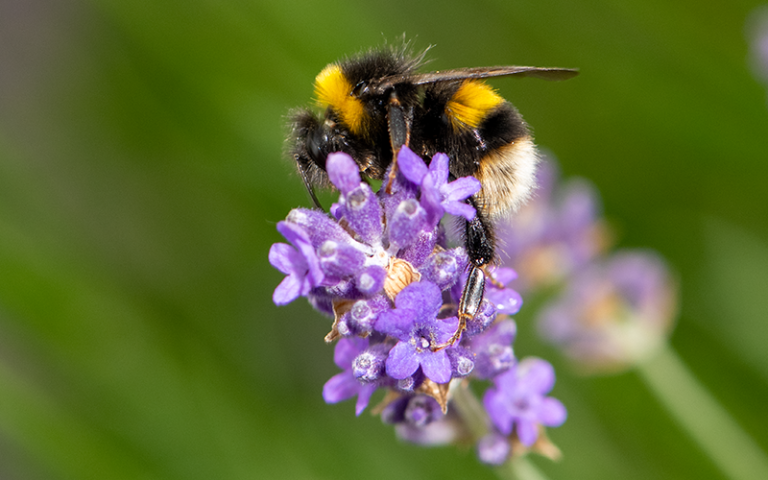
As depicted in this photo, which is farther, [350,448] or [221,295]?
[221,295]

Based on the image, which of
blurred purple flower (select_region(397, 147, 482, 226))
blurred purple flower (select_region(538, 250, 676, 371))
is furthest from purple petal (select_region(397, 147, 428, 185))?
blurred purple flower (select_region(538, 250, 676, 371))

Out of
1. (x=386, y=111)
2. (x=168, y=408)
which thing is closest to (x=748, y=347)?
(x=386, y=111)

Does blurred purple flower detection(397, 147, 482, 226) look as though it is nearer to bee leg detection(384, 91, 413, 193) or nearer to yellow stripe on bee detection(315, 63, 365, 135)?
bee leg detection(384, 91, 413, 193)

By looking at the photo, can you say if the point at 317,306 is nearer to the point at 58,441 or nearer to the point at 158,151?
the point at 58,441

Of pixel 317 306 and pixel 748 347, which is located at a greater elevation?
pixel 317 306

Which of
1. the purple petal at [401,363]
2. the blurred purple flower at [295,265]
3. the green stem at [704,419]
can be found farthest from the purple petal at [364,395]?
the green stem at [704,419]

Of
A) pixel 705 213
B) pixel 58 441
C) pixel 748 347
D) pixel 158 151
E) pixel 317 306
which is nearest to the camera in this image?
pixel 317 306
